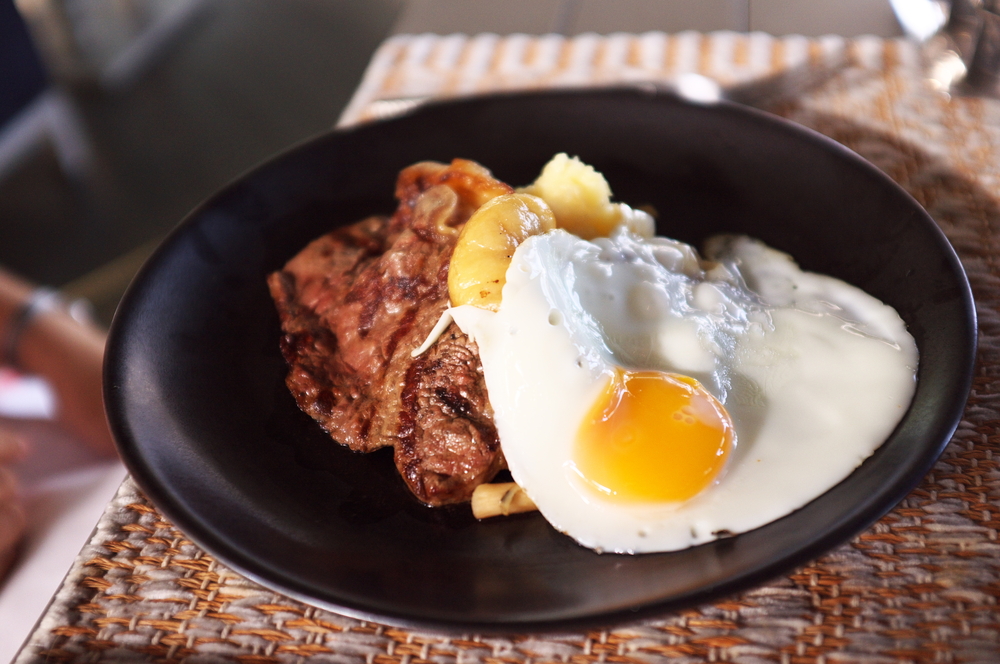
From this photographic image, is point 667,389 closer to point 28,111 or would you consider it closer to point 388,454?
point 388,454

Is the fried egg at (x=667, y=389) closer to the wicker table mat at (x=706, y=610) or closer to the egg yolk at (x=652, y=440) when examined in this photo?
the egg yolk at (x=652, y=440)

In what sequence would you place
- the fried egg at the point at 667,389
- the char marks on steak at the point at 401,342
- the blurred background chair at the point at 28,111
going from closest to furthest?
the fried egg at the point at 667,389 → the char marks on steak at the point at 401,342 → the blurred background chair at the point at 28,111

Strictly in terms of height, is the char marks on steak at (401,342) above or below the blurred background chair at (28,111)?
above

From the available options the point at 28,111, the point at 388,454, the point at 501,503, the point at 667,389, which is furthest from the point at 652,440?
the point at 28,111

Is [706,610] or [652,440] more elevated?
[652,440]

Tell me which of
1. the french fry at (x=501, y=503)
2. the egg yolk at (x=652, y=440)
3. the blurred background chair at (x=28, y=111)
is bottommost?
the blurred background chair at (x=28, y=111)

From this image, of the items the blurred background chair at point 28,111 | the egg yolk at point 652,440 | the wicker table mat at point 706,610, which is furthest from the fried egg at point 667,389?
the blurred background chair at point 28,111

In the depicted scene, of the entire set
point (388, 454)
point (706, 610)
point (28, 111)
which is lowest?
point (28, 111)

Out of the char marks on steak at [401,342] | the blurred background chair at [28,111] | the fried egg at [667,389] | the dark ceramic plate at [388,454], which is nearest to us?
the dark ceramic plate at [388,454]
